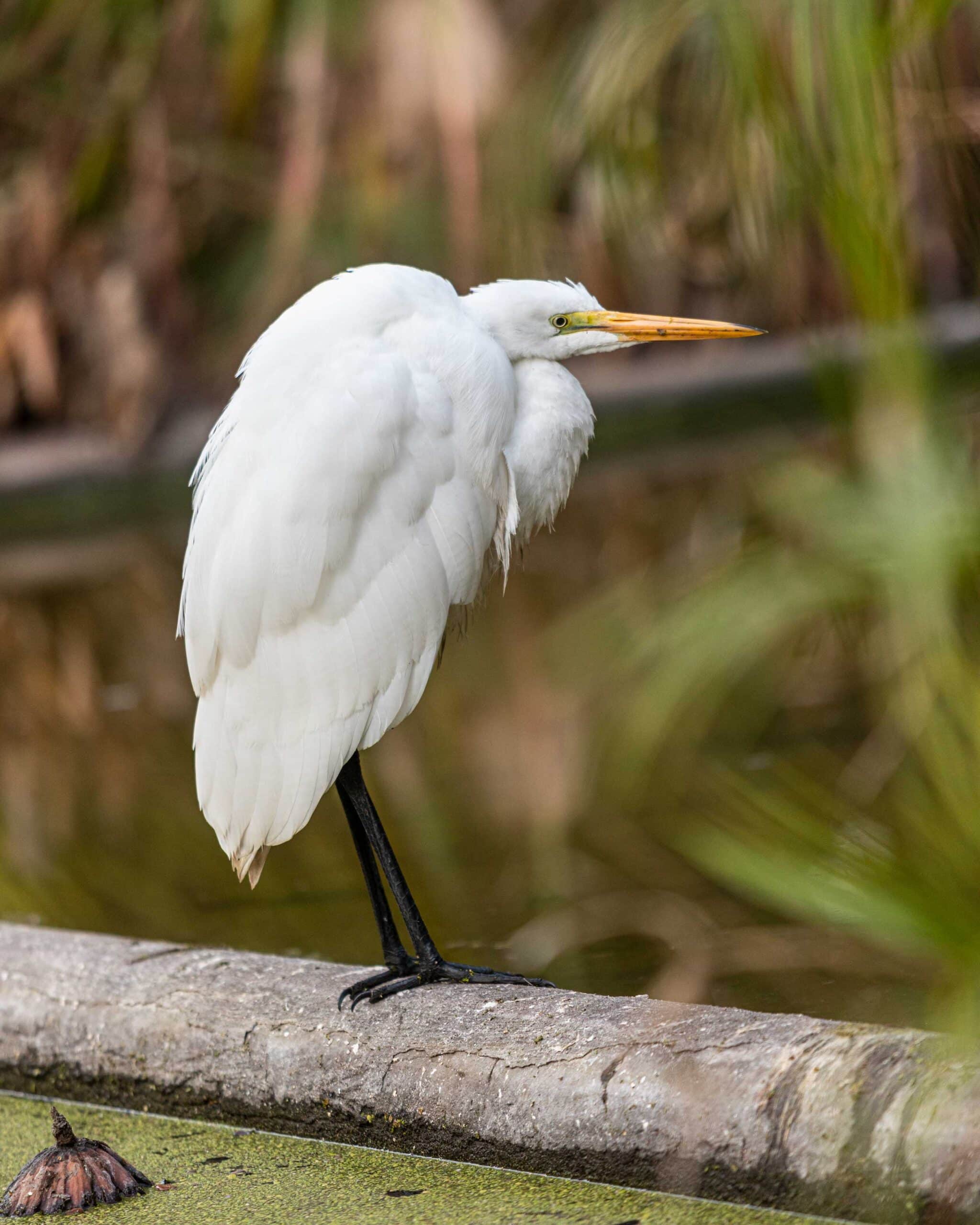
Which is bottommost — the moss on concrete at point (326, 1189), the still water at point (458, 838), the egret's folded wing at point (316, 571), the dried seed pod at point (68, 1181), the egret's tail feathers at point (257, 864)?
the still water at point (458, 838)

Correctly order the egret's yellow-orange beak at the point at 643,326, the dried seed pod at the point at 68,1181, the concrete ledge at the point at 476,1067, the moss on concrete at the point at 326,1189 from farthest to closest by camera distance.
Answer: the egret's yellow-orange beak at the point at 643,326 < the dried seed pod at the point at 68,1181 < the moss on concrete at the point at 326,1189 < the concrete ledge at the point at 476,1067

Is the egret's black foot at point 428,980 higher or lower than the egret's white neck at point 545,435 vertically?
lower

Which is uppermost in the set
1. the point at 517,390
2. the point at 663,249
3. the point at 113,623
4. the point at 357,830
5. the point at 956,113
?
the point at 956,113

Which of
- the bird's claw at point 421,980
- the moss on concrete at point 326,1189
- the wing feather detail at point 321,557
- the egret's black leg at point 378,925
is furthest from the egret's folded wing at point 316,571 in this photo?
the moss on concrete at point 326,1189

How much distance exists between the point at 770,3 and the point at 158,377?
9.18 metres

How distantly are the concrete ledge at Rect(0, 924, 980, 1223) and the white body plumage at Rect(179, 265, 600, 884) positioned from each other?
9.0 inches

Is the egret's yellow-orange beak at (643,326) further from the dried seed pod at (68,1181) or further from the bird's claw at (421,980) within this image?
the dried seed pod at (68,1181)

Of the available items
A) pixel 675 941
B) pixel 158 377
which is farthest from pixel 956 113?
pixel 158 377

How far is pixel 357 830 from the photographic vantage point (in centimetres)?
213

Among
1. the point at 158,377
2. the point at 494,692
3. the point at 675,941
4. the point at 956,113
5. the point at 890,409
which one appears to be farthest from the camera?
the point at 158,377

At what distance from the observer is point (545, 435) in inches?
81.9

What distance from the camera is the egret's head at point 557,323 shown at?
2061 millimetres

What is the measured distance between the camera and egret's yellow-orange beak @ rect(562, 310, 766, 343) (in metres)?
2.03

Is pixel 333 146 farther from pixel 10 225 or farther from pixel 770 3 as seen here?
pixel 770 3
